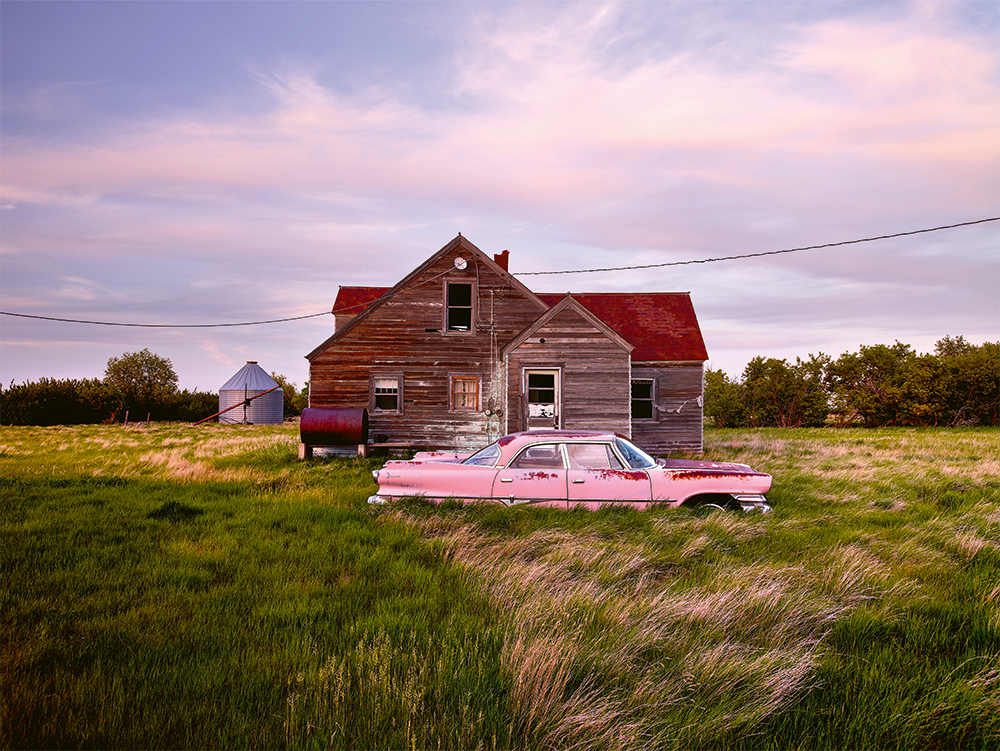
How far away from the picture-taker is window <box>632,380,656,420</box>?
18.9 m

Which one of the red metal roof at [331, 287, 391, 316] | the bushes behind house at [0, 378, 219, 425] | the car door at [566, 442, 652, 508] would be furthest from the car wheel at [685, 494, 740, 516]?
the bushes behind house at [0, 378, 219, 425]

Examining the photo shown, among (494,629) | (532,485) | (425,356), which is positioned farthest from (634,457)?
(425,356)

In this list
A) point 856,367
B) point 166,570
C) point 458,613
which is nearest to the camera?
point 458,613

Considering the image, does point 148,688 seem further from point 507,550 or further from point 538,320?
point 538,320

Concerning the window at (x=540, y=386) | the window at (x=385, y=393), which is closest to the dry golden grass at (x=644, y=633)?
the window at (x=540, y=386)

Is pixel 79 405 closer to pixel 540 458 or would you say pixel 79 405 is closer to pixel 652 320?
pixel 652 320

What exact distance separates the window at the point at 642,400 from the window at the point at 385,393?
8058 mm

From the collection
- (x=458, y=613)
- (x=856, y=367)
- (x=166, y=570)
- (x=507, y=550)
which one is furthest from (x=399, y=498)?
(x=856, y=367)

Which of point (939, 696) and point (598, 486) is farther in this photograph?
point (598, 486)

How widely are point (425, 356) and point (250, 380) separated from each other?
1112 inches

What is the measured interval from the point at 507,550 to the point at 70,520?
19.7ft

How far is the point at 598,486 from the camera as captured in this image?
759 cm

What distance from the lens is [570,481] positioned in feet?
24.8

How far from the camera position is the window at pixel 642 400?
1886cm
